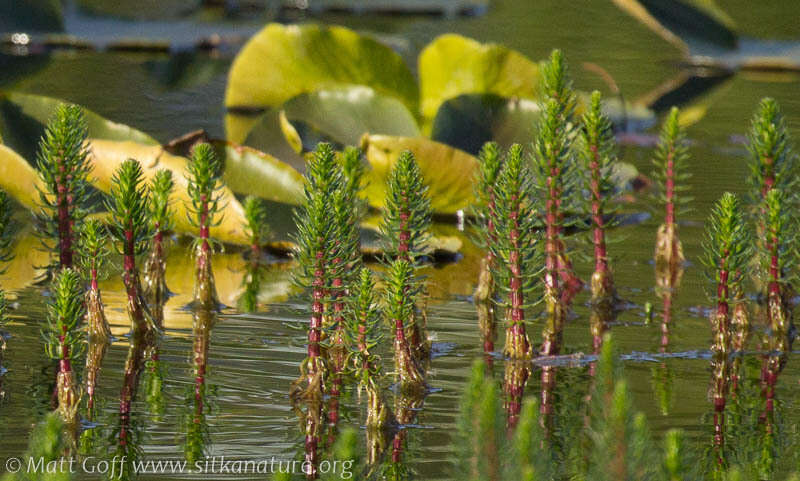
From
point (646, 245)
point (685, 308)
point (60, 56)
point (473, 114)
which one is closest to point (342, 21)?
point (60, 56)

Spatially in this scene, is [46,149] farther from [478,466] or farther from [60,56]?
[60,56]

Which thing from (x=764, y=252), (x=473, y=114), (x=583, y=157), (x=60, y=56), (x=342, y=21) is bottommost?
(x=764, y=252)

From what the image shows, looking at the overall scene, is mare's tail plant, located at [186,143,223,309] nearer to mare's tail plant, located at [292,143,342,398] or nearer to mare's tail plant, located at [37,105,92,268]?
mare's tail plant, located at [37,105,92,268]

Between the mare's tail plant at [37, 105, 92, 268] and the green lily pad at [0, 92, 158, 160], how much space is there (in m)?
1.42

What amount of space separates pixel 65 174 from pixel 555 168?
1.32 m

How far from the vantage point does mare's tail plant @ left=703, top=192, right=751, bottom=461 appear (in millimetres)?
3371

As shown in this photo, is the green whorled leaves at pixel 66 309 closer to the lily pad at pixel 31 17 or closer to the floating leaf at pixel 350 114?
the floating leaf at pixel 350 114

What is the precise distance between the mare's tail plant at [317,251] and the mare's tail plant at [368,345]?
9cm

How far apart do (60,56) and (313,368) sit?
7.45m

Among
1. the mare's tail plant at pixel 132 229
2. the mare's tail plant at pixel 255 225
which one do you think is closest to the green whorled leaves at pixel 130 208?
the mare's tail plant at pixel 132 229

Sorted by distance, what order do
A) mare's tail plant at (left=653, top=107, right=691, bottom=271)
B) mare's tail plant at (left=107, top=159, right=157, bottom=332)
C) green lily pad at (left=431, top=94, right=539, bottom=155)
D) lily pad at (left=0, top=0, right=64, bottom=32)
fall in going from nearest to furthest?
mare's tail plant at (left=107, top=159, right=157, bottom=332) < mare's tail plant at (left=653, top=107, right=691, bottom=271) < green lily pad at (left=431, top=94, right=539, bottom=155) < lily pad at (left=0, top=0, right=64, bottom=32)

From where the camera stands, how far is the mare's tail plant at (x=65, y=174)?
356cm

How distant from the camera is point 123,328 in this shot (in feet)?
12.5

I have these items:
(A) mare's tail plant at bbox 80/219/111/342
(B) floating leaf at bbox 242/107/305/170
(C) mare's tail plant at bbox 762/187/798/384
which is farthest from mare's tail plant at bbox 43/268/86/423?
(B) floating leaf at bbox 242/107/305/170
